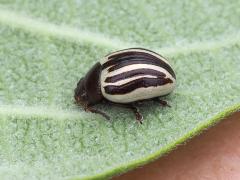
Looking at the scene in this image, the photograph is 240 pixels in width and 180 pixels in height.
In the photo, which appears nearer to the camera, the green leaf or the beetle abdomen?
the green leaf

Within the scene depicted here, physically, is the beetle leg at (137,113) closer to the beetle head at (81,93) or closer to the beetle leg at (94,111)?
the beetle leg at (94,111)

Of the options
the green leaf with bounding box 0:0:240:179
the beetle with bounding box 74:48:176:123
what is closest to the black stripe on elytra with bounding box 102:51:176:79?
the beetle with bounding box 74:48:176:123

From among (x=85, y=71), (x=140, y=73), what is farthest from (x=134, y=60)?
(x=85, y=71)

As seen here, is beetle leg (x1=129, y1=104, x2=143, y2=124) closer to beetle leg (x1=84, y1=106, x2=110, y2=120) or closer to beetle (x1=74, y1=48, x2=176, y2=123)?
beetle (x1=74, y1=48, x2=176, y2=123)

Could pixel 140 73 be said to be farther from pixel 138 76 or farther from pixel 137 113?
pixel 137 113

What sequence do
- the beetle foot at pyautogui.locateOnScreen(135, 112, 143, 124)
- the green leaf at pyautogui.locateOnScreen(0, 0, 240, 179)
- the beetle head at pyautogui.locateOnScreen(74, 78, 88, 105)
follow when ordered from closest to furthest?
the green leaf at pyautogui.locateOnScreen(0, 0, 240, 179), the beetle foot at pyautogui.locateOnScreen(135, 112, 143, 124), the beetle head at pyautogui.locateOnScreen(74, 78, 88, 105)

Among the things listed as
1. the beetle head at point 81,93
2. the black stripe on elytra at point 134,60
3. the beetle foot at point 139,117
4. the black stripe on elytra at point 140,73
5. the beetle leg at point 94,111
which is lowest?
the beetle foot at point 139,117

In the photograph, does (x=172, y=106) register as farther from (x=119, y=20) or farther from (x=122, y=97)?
(x=119, y=20)

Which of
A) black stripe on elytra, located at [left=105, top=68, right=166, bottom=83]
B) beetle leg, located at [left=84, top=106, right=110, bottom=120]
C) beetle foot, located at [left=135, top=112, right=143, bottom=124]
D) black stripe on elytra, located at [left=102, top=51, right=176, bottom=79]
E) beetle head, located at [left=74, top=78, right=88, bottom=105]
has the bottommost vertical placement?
beetle foot, located at [left=135, top=112, right=143, bottom=124]

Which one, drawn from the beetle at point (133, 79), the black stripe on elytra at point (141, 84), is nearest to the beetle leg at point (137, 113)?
the beetle at point (133, 79)

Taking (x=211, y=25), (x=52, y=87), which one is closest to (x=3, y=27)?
(x=52, y=87)
